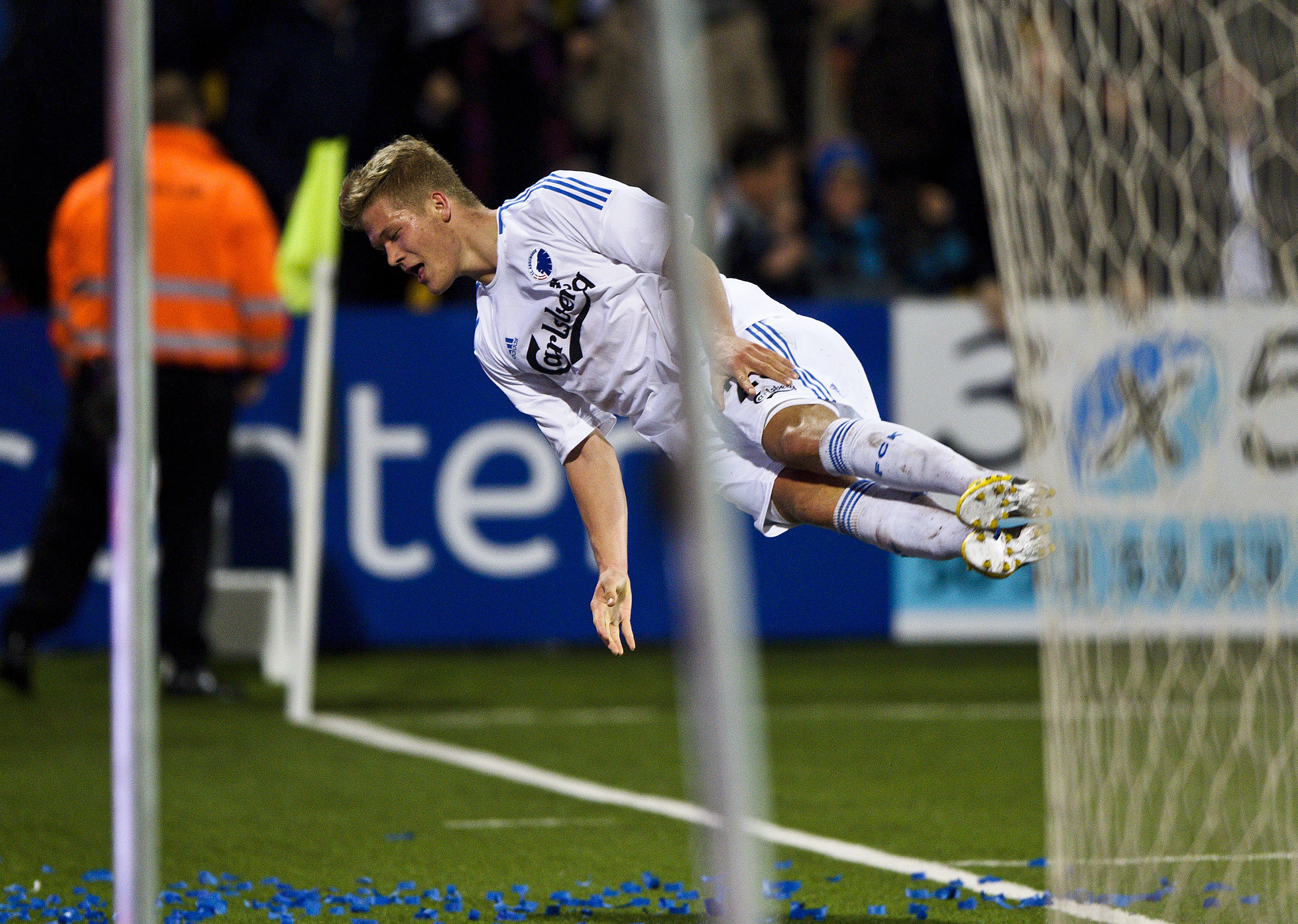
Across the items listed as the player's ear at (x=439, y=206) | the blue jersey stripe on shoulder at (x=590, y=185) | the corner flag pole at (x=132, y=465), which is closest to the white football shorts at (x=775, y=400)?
the blue jersey stripe on shoulder at (x=590, y=185)

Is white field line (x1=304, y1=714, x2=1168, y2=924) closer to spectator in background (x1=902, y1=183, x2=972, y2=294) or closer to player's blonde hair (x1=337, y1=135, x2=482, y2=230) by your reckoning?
player's blonde hair (x1=337, y1=135, x2=482, y2=230)

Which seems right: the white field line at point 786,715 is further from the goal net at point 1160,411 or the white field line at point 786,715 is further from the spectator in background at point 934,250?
the spectator in background at point 934,250

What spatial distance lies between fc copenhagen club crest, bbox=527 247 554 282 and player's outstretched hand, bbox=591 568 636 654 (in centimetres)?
58

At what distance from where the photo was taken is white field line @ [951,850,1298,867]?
185 inches

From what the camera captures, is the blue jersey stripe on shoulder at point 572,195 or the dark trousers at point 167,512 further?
the dark trousers at point 167,512

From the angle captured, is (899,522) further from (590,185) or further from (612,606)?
(590,185)

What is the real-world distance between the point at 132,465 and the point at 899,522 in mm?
1590

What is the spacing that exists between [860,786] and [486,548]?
3298 mm

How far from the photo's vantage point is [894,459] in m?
3.75

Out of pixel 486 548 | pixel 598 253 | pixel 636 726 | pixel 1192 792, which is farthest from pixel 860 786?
pixel 486 548

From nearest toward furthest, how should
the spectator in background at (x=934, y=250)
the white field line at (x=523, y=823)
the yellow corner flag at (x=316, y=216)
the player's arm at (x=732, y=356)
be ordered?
the player's arm at (x=732, y=356) < the white field line at (x=523, y=823) < the yellow corner flag at (x=316, y=216) < the spectator in background at (x=934, y=250)

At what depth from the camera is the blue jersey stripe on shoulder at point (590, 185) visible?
3695mm

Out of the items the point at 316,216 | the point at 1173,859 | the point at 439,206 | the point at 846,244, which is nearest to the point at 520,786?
the point at 1173,859

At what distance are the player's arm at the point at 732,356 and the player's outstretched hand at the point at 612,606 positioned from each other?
388 millimetres
